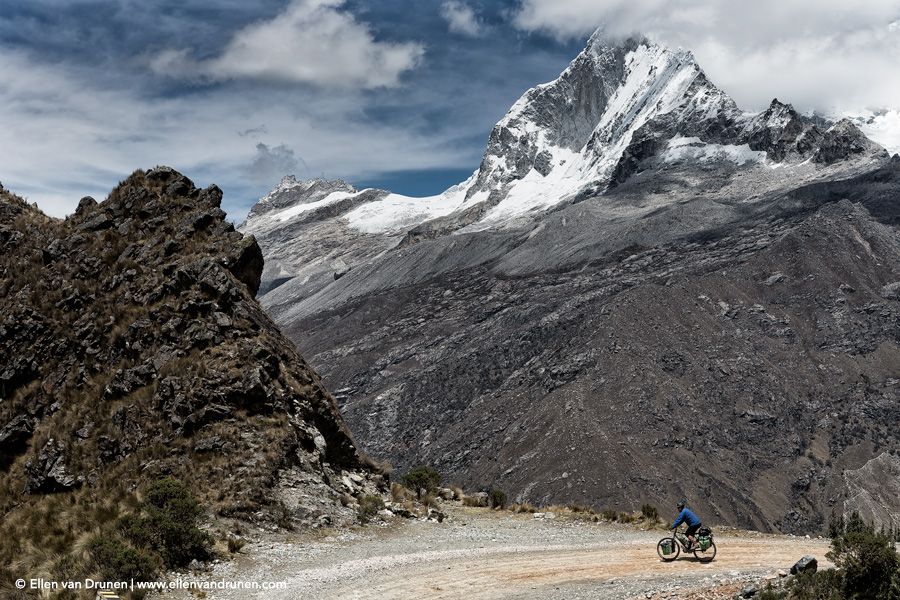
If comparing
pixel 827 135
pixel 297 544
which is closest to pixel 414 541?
pixel 297 544

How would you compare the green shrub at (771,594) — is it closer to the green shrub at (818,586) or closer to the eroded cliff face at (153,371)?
the green shrub at (818,586)

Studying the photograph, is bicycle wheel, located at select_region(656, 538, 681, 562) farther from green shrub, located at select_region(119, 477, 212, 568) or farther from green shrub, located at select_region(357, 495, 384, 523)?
green shrub, located at select_region(119, 477, 212, 568)

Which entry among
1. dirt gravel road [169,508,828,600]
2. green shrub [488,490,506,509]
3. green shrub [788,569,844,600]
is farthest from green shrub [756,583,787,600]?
green shrub [488,490,506,509]

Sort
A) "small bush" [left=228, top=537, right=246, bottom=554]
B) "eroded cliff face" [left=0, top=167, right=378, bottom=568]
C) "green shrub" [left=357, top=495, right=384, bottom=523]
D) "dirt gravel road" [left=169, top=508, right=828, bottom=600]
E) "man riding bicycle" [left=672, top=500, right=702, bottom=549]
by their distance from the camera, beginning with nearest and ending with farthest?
"dirt gravel road" [left=169, top=508, right=828, bottom=600] → "small bush" [left=228, top=537, right=246, bottom=554] → "man riding bicycle" [left=672, top=500, right=702, bottom=549] → "eroded cliff face" [left=0, top=167, right=378, bottom=568] → "green shrub" [left=357, top=495, right=384, bottom=523]

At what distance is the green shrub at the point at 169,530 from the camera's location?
1473cm

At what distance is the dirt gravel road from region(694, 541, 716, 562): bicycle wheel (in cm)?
16

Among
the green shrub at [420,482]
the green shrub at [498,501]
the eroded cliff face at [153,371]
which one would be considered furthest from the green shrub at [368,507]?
the green shrub at [498,501]

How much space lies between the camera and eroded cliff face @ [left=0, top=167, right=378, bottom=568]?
18.9 m

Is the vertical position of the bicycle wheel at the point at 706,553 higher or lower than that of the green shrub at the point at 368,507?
lower

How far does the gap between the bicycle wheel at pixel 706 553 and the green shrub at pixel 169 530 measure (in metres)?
9.68

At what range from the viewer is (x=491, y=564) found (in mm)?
15977

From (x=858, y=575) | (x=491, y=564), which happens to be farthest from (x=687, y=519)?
(x=858, y=575)

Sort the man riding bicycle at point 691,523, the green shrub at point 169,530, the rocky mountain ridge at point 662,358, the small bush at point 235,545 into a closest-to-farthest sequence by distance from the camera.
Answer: the green shrub at point 169,530 → the small bush at point 235,545 → the man riding bicycle at point 691,523 → the rocky mountain ridge at point 662,358

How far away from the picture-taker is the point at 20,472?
19.5m
